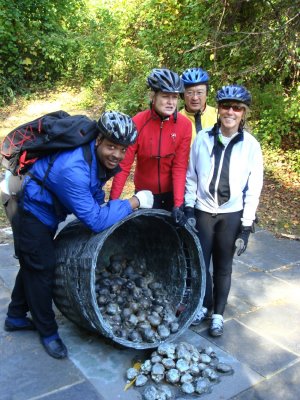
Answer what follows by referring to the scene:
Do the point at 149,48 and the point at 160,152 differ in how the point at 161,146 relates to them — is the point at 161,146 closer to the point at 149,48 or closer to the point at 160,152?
the point at 160,152

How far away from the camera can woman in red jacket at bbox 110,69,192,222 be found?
3.57m

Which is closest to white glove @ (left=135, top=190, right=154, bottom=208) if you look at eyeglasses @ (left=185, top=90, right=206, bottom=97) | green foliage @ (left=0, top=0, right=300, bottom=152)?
eyeglasses @ (left=185, top=90, right=206, bottom=97)

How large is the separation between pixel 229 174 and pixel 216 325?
51.1 inches

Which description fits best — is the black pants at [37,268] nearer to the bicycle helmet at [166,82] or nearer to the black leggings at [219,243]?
the black leggings at [219,243]

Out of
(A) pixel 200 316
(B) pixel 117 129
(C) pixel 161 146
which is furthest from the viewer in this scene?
(A) pixel 200 316

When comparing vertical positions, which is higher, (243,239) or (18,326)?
(243,239)

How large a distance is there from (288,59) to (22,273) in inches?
293

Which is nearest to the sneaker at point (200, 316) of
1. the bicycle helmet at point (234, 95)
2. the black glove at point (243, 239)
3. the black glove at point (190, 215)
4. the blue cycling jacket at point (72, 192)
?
the black glove at point (243, 239)

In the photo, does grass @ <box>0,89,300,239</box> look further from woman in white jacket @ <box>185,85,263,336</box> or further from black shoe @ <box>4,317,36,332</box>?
woman in white jacket @ <box>185,85,263,336</box>

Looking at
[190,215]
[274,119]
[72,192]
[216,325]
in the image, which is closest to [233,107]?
[190,215]

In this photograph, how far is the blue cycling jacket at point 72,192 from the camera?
2959mm

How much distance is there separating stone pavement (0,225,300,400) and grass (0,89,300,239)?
2293 millimetres

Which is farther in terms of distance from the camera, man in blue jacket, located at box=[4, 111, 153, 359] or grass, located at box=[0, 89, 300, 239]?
grass, located at box=[0, 89, 300, 239]

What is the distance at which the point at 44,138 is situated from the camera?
3119 mm
